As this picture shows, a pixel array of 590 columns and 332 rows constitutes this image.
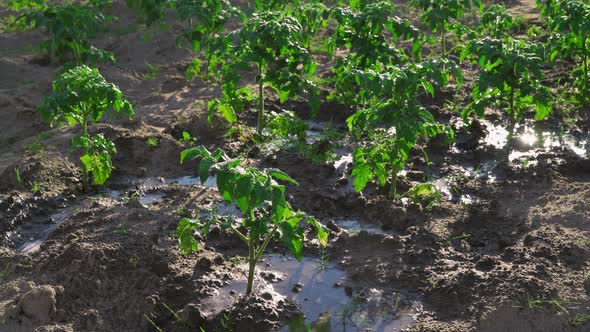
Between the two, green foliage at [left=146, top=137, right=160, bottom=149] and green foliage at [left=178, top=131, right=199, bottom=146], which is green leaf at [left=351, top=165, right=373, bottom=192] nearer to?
green foliage at [left=178, top=131, right=199, bottom=146]

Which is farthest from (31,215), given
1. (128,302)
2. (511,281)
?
(511,281)

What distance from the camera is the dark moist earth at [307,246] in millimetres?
4961

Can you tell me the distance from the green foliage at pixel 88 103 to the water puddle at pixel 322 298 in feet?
5.98

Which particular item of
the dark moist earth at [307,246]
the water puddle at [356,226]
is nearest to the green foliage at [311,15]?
the dark moist earth at [307,246]

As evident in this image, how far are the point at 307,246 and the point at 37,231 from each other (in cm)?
226

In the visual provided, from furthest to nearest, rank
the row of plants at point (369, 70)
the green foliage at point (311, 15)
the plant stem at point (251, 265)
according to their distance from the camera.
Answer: the green foliage at point (311, 15) → the row of plants at point (369, 70) → the plant stem at point (251, 265)

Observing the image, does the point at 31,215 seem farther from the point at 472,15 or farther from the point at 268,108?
the point at 472,15

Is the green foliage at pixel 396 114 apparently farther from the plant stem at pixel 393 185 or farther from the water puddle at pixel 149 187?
the water puddle at pixel 149 187

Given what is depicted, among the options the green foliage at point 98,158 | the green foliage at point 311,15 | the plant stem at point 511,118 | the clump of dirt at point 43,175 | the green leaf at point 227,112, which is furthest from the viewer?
the green foliage at point 311,15

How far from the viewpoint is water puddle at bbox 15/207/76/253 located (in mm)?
5996

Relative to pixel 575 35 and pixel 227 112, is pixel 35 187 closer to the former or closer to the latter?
pixel 227 112

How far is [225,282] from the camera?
5355 mm

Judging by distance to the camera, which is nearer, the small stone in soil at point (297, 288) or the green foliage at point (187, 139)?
the small stone in soil at point (297, 288)

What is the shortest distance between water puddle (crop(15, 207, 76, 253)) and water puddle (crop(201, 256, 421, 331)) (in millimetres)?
1733
